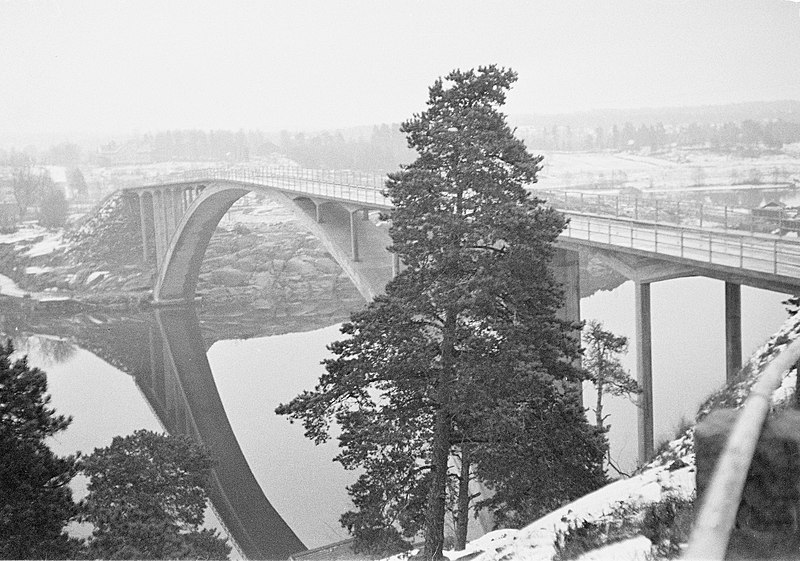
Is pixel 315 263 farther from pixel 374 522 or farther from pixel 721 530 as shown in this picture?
pixel 721 530

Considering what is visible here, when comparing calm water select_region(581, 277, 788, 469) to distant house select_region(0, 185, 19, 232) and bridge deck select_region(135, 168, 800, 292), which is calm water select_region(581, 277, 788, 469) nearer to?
bridge deck select_region(135, 168, 800, 292)

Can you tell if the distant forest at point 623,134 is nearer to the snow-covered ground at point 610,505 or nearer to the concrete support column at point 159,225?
the concrete support column at point 159,225

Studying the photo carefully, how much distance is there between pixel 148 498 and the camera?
26.2 feet

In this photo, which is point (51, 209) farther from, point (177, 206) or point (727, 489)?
point (727, 489)

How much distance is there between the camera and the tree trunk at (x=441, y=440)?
6031 mm

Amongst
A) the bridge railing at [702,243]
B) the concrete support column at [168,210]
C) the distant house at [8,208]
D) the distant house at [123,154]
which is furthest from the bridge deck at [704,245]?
the distant house at [123,154]

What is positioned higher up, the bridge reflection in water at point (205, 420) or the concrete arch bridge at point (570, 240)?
the concrete arch bridge at point (570, 240)

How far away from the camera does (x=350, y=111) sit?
103ft

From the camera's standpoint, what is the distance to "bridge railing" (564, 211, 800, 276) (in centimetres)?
802

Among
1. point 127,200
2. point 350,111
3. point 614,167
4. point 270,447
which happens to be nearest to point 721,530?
point 270,447

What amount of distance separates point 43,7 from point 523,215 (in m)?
34.9

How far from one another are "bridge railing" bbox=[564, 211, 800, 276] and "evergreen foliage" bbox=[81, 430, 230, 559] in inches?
208

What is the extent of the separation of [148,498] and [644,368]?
217 inches

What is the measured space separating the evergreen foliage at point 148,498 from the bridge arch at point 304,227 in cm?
640
